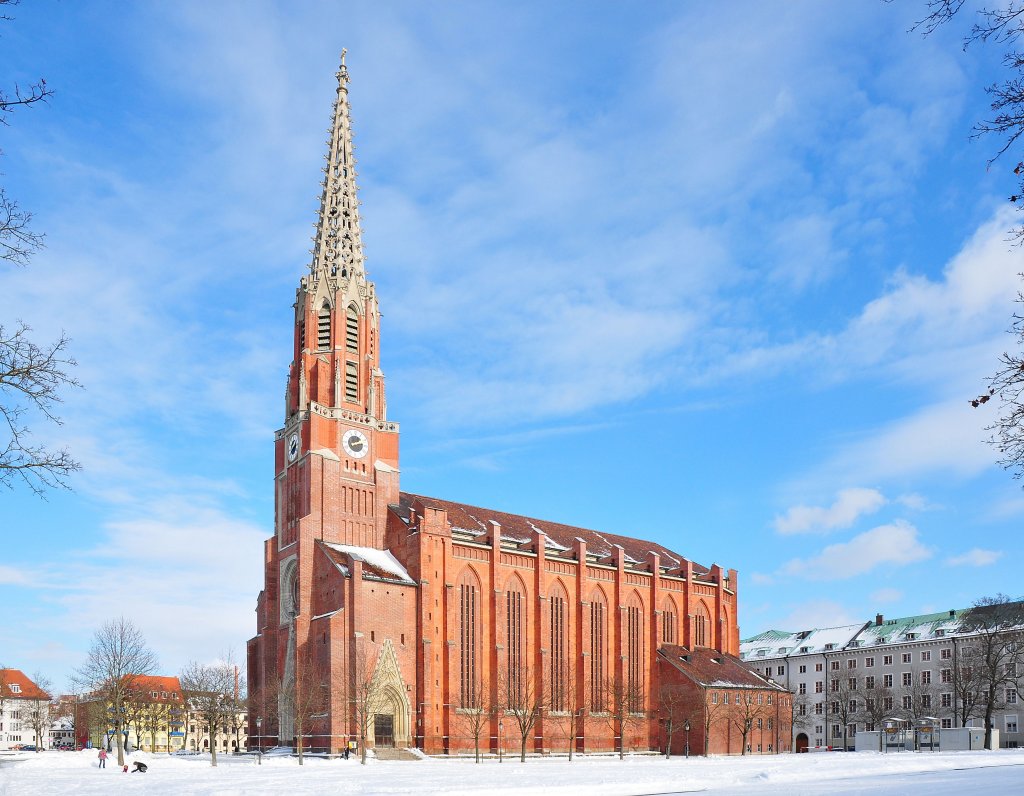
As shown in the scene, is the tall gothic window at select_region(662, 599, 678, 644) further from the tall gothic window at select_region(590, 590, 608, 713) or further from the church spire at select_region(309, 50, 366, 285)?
the church spire at select_region(309, 50, 366, 285)

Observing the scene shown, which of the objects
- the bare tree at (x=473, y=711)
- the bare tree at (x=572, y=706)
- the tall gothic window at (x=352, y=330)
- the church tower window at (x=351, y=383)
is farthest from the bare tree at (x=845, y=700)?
the tall gothic window at (x=352, y=330)

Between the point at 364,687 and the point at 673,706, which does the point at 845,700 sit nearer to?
the point at 673,706

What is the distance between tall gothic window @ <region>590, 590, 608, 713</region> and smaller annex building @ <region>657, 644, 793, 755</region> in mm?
6013

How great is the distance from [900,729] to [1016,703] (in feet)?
71.4

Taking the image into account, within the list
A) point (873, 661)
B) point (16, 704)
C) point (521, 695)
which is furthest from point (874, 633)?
point (16, 704)

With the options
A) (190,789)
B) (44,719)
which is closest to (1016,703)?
(190,789)

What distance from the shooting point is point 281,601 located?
93875 millimetres

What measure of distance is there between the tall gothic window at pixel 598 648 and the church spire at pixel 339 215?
1585 inches

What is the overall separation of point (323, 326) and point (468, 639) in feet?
107

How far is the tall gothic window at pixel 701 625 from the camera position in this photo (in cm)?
11319

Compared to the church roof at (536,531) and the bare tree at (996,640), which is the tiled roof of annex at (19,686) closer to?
the church roof at (536,531)

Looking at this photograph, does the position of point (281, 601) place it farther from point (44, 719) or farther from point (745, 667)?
point (44, 719)

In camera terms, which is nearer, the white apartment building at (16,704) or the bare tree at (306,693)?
the bare tree at (306,693)

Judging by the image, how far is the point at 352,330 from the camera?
341ft
